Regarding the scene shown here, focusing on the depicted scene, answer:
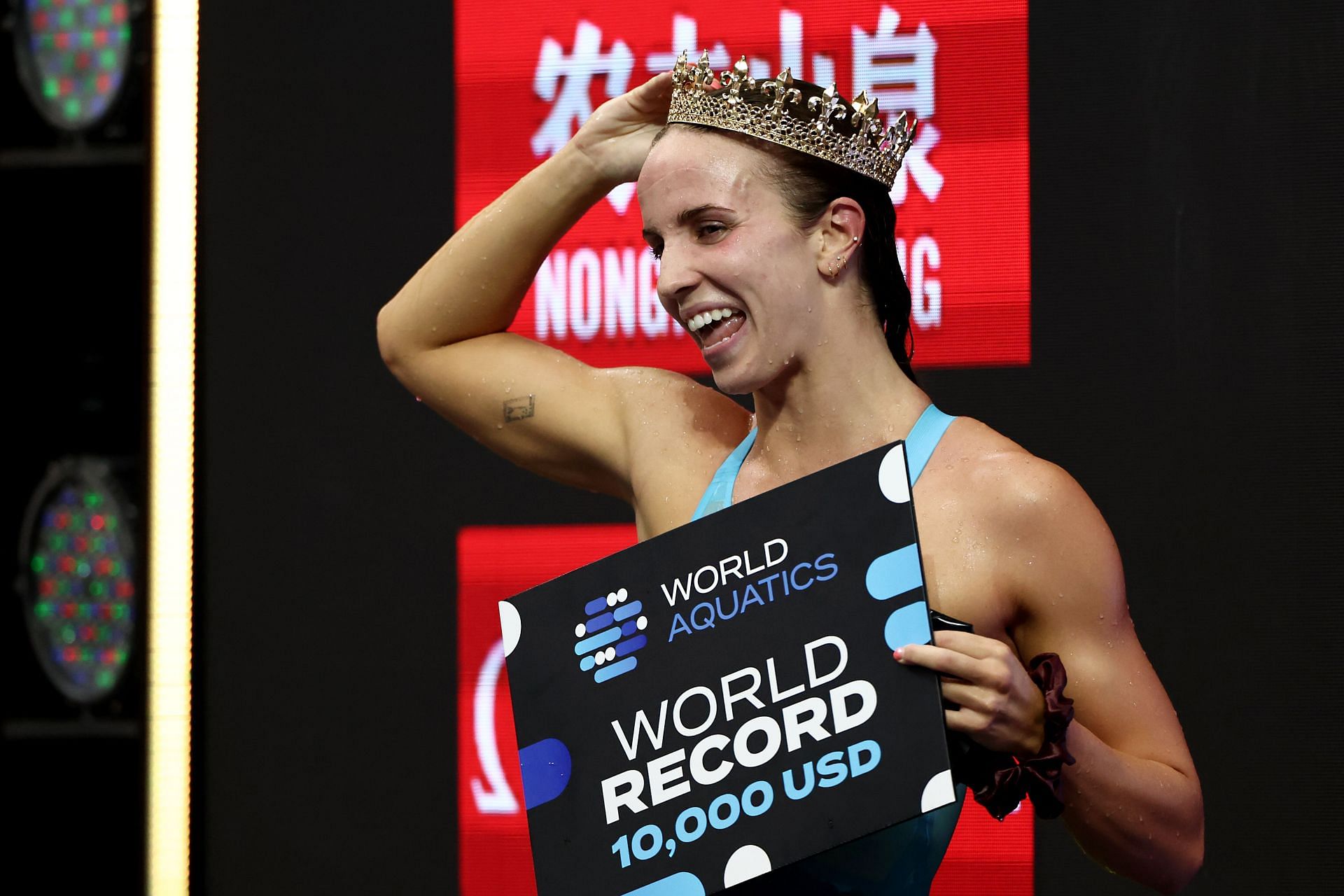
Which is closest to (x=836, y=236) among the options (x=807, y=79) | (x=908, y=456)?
(x=908, y=456)

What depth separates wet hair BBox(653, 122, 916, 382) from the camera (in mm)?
1511

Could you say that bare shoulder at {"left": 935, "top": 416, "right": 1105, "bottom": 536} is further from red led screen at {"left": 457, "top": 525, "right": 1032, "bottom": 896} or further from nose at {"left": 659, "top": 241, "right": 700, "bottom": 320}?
red led screen at {"left": 457, "top": 525, "right": 1032, "bottom": 896}

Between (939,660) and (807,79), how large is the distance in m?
1.45

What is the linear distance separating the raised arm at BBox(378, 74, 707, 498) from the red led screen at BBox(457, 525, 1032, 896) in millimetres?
767

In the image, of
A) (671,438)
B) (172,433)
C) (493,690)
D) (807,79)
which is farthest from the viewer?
(172,433)

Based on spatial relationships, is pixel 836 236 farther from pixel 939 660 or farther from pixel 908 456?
pixel 939 660

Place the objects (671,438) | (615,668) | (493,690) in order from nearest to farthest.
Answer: (615,668) < (671,438) < (493,690)

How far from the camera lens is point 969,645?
1188mm

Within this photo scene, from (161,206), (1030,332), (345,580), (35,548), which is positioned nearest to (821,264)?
(1030,332)

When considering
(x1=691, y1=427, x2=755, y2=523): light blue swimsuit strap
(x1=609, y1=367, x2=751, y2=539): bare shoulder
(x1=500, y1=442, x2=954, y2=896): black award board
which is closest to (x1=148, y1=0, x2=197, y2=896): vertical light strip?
(x1=609, y1=367, x2=751, y2=539): bare shoulder

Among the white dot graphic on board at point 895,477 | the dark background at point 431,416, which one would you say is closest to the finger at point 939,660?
the white dot graphic on board at point 895,477

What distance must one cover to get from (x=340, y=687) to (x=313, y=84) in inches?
42.0

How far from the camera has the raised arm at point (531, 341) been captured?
1.71m

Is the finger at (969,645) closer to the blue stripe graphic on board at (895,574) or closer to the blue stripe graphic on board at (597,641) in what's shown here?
the blue stripe graphic on board at (895,574)
